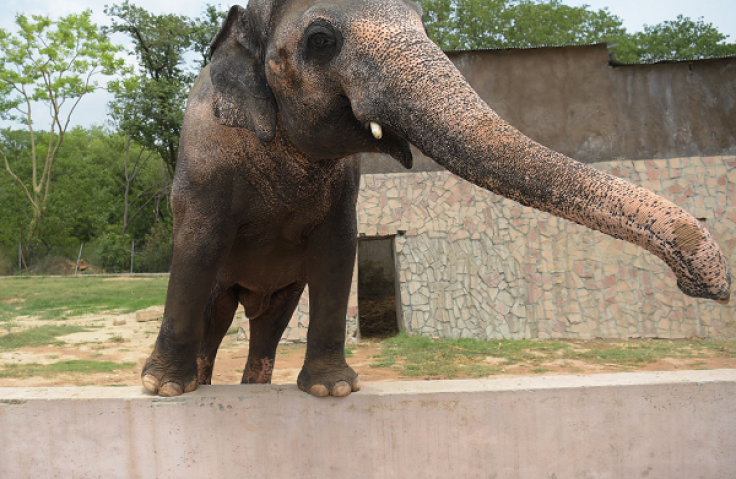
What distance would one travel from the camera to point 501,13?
26.1 meters

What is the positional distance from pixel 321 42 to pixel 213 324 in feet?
6.14

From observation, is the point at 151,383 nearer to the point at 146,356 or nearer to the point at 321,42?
the point at 321,42

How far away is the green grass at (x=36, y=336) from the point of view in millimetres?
9602

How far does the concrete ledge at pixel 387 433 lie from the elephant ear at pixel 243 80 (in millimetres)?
1142

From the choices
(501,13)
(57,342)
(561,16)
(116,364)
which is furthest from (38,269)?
(561,16)

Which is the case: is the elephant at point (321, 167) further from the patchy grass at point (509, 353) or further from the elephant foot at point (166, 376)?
the patchy grass at point (509, 353)

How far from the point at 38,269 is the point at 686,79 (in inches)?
945

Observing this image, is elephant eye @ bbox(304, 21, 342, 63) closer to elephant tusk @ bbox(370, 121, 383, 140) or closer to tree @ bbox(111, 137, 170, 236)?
elephant tusk @ bbox(370, 121, 383, 140)

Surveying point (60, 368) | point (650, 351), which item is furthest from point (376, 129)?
point (650, 351)

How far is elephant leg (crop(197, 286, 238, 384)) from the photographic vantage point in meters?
3.35

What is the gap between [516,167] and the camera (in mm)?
1728

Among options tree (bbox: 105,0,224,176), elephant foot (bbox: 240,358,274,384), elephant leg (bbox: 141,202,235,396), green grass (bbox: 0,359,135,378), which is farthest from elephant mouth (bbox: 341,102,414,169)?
tree (bbox: 105,0,224,176)

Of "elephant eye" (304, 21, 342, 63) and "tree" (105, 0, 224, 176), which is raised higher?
"tree" (105, 0, 224, 176)

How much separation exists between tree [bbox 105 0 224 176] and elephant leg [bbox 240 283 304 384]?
21.5 meters
